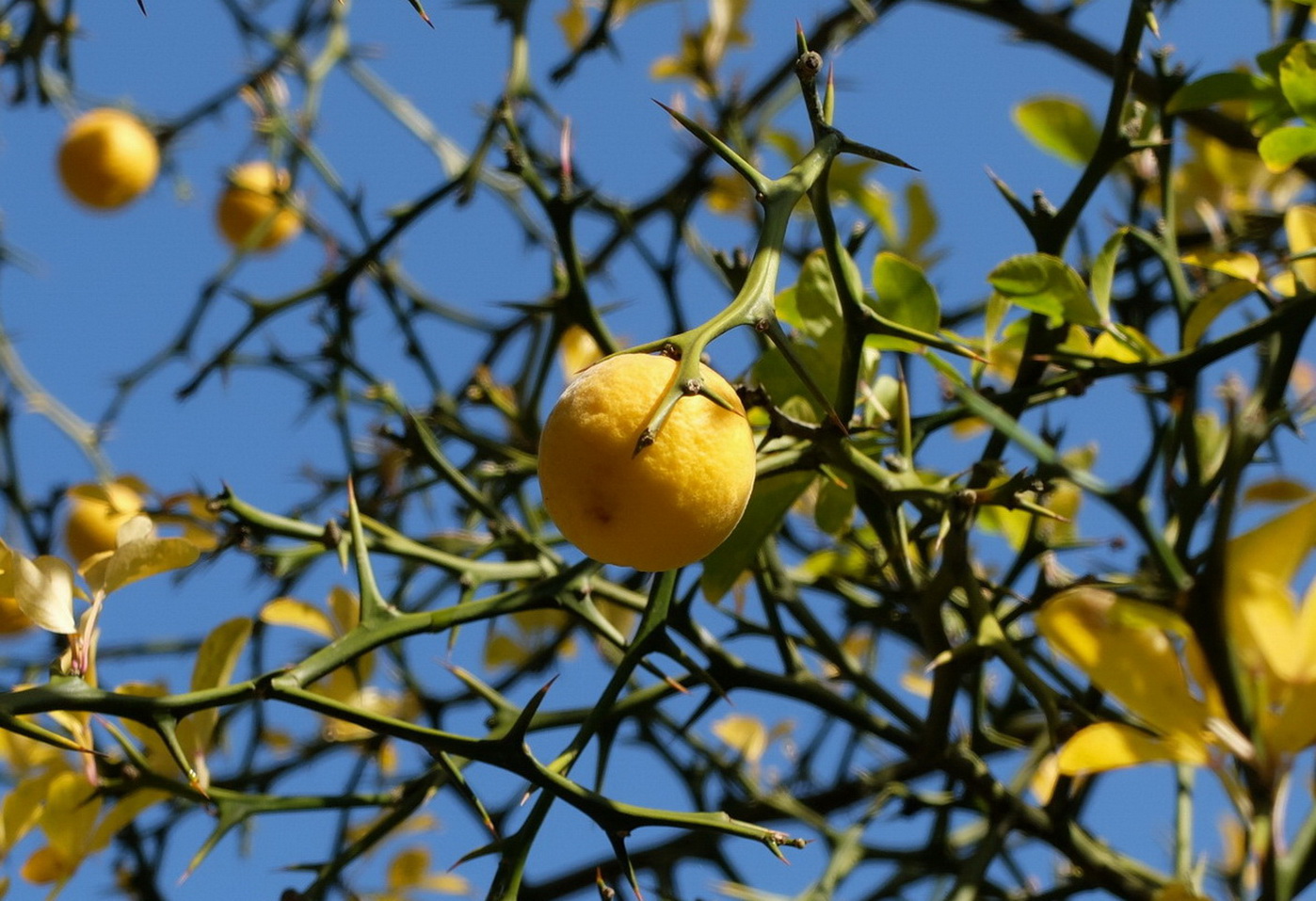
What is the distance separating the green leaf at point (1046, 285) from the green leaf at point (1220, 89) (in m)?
0.20

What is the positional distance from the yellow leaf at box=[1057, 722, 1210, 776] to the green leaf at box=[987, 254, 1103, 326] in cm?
31

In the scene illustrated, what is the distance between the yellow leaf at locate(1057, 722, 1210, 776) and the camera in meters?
0.57

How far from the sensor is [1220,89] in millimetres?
902

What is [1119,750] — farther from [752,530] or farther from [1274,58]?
[1274,58]

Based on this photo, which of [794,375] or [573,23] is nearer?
[794,375]

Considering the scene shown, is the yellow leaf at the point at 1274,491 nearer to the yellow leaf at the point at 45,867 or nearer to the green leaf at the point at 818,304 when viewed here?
the green leaf at the point at 818,304

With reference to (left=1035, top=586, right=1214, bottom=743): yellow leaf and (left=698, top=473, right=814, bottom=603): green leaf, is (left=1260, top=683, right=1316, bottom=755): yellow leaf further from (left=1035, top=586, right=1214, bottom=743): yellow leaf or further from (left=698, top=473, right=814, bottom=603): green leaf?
(left=698, top=473, right=814, bottom=603): green leaf

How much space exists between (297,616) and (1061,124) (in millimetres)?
714

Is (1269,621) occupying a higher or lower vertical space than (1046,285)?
lower

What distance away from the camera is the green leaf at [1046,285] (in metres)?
0.80

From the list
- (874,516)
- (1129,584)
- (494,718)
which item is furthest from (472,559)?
(1129,584)

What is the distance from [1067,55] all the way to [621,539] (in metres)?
1.10

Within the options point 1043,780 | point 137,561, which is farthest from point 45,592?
point 1043,780

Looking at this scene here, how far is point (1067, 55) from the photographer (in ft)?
4.85
